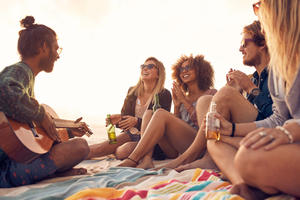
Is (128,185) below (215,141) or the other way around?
below

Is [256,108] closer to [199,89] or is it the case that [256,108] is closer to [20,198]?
[199,89]

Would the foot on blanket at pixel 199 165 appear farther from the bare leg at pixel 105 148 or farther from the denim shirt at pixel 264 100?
the bare leg at pixel 105 148

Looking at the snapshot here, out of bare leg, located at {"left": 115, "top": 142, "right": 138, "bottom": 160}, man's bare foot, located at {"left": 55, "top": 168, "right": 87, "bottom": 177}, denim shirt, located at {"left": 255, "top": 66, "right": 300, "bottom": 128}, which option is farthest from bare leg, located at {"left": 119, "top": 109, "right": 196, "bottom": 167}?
denim shirt, located at {"left": 255, "top": 66, "right": 300, "bottom": 128}

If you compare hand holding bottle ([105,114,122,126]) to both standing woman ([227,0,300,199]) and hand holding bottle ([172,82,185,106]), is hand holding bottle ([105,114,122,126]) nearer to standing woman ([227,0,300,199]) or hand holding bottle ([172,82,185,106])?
hand holding bottle ([172,82,185,106])

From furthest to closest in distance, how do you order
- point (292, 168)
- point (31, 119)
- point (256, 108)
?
1. point (31, 119)
2. point (256, 108)
3. point (292, 168)

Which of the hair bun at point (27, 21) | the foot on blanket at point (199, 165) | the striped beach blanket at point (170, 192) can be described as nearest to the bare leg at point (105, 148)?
the foot on blanket at point (199, 165)

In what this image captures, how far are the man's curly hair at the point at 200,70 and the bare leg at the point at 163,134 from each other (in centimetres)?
129

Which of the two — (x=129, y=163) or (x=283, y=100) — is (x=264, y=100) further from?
(x=129, y=163)

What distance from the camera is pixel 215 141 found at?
84.9 inches

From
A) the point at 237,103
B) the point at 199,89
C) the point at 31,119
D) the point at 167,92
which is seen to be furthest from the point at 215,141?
the point at 167,92

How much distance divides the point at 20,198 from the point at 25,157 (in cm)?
57

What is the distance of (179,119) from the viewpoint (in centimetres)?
350

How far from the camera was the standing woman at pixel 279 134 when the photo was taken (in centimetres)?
128

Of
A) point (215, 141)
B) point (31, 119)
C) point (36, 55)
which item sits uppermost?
point (36, 55)
